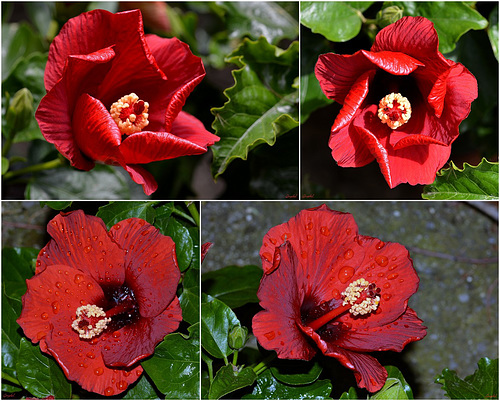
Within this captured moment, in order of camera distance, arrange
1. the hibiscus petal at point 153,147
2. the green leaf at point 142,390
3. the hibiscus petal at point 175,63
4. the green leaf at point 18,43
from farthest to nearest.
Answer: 1. the green leaf at point 18,43
2. the green leaf at point 142,390
3. the hibiscus petal at point 175,63
4. the hibiscus petal at point 153,147

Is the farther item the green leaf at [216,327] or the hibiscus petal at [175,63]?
the green leaf at [216,327]

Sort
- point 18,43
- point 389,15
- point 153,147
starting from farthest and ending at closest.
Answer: point 18,43, point 389,15, point 153,147

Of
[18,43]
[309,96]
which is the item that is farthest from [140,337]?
[18,43]

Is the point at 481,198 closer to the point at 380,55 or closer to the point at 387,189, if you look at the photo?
the point at 387,189

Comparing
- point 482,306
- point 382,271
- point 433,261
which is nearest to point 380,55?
point 382,271

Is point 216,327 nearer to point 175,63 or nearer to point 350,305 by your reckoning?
point 350,305

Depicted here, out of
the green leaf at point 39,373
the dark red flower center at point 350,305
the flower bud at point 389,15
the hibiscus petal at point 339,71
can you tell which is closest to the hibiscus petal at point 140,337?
the green leaf at point 39,373

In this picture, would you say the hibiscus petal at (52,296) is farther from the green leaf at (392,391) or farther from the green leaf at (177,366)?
the green leaf at (392,391)
